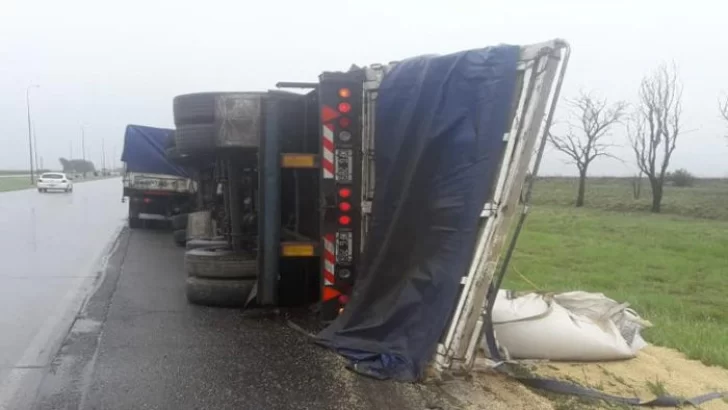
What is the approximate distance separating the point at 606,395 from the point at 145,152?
1959 centimetres

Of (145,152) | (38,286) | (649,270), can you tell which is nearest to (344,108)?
(38,286)

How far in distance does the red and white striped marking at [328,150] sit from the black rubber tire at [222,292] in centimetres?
222

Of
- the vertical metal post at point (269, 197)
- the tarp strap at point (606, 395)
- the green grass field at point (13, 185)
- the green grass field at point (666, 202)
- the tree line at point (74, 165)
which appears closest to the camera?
the tarp strap at point (606, 395)

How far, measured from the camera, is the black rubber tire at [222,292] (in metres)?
8.24

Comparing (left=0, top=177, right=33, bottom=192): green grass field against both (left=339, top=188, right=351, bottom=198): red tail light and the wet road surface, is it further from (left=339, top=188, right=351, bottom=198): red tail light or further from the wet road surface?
(left=339, top=188, right=351, bottom=198): red tail light

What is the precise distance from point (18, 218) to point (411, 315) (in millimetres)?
21633

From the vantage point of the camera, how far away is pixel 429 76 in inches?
232

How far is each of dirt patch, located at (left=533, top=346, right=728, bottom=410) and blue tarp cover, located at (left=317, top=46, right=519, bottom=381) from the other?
111cm

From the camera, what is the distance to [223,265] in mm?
8250

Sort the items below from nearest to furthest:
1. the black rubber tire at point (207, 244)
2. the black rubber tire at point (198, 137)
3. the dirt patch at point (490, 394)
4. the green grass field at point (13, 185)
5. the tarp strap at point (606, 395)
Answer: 1. the dirt patch at point (490, 394)
2. the tarp strap at point (606, 395)
3. the black rubber tire at point (198, 137)
4. the black rubber tire at point (207, 244)
5. the green grass field at point (13, 185)

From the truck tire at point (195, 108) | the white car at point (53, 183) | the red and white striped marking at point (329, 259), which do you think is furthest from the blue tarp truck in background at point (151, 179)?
the white car at point (53, 183)

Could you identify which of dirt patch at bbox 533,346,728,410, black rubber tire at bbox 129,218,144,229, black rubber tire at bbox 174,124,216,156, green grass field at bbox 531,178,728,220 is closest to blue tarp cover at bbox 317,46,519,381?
dirt patch at bbox 533,346,728,410

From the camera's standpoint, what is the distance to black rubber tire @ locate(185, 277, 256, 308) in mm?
8242

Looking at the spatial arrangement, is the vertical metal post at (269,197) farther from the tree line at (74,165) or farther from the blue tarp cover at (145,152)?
the tree line at (74,165)
